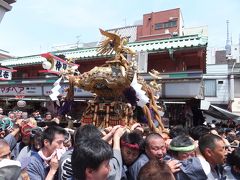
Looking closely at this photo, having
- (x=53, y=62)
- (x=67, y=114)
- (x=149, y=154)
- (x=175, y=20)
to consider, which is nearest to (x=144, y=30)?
(x=175, y=20)

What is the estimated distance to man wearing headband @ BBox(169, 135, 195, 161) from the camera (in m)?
2.70

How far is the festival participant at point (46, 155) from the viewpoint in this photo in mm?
2623

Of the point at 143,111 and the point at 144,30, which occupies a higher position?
the point at 144,30

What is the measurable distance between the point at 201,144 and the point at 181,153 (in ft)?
0.69

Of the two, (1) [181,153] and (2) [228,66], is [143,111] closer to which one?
(1) [181,153]

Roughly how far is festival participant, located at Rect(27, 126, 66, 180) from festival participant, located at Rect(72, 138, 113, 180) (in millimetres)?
842

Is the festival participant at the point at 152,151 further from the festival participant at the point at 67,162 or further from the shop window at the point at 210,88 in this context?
the shop window at the point at 210,88

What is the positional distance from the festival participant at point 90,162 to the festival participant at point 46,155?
0.84 metres

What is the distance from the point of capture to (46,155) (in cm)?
278

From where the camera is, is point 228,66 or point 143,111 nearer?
point 143,111

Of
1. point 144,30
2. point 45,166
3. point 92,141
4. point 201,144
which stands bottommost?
point 45,166

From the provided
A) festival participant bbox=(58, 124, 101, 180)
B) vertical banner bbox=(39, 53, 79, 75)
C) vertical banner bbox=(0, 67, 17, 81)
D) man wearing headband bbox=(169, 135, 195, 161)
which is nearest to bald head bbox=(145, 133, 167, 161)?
man wearing headband bbox=(169, 135, 195, 161)

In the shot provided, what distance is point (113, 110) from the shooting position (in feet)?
17.7

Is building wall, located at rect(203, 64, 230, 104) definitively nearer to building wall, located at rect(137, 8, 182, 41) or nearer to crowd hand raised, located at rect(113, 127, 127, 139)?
building wall, located at rect(137, 8, 182, 41)
